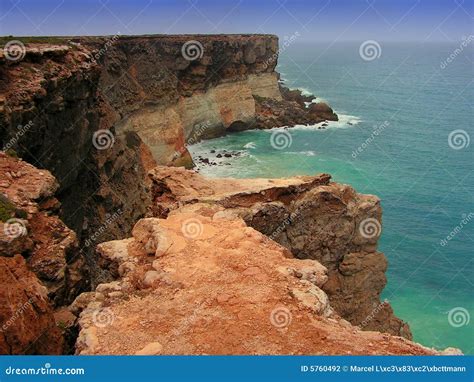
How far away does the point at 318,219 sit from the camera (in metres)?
23.3

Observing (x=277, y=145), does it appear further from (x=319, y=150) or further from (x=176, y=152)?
(x=176, y=152)

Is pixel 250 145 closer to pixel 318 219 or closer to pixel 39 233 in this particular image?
pixel 318 219

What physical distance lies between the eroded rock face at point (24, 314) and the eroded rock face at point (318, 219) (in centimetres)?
806

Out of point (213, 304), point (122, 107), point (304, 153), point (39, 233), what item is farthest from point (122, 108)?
point (213, 304)

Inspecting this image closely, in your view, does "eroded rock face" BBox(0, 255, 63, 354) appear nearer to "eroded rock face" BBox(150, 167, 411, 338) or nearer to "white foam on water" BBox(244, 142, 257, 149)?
"eroded rock face" BBox(150, 167, 411, 338)

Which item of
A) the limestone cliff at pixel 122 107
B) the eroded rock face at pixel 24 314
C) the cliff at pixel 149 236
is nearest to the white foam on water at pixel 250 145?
the limestone cliff at pixel 122 107

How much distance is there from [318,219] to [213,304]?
11857 mm

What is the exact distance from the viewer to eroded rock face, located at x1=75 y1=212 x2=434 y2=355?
11164 millimetres

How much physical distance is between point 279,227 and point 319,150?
51.3 metres

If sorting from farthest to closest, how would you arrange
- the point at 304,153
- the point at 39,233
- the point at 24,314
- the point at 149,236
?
the point at 304,153
the point at 149,236
the point at 39,233
the point at 24,314

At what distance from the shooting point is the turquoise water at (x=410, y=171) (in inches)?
1479

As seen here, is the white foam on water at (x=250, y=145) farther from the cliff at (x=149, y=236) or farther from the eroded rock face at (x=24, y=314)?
the eroded rock face at (x=24, y=314)

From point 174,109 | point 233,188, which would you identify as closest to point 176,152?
point 174,109

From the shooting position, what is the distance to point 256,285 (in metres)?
13.4
